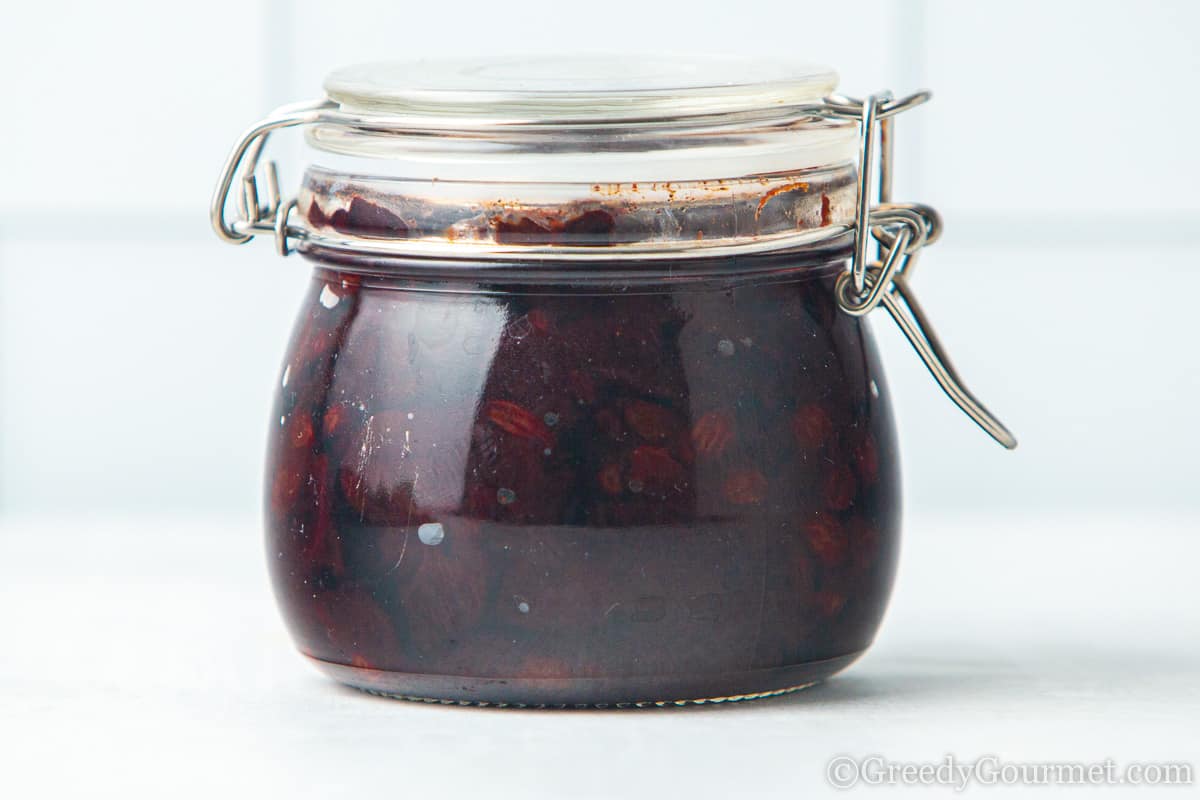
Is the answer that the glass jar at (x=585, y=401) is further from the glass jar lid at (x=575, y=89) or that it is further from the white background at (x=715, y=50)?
the white background at (x=715, y=50)

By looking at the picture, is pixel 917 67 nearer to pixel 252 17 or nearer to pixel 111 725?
pixel 252 17

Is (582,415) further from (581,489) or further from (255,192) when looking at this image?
(255,192)

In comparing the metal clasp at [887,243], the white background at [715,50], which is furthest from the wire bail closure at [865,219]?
the white background at [715,50]

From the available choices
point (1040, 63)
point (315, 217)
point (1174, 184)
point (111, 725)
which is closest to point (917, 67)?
point (1040, 63)

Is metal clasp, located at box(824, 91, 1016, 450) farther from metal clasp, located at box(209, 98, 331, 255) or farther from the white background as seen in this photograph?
the white background

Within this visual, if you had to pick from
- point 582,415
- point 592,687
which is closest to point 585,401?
point 582,415

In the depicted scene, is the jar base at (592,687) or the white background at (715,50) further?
the white background at (715,50)

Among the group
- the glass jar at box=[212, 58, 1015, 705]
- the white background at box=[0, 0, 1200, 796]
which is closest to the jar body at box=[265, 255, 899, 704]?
the glass jar at box=[212, 58, 1015, 705]

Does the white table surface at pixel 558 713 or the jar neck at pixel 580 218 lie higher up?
the jar neck at pixel 580 218
